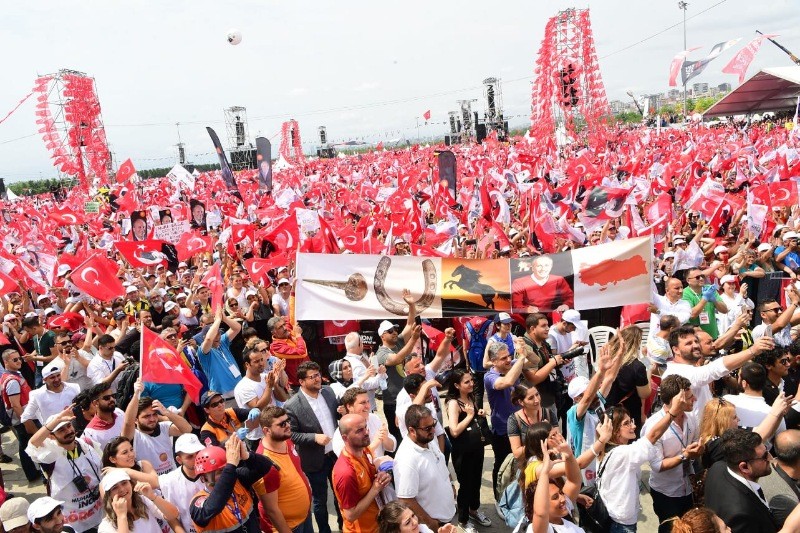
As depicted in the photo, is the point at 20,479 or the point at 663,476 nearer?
the point at 663,476

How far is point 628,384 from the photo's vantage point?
5199 mm

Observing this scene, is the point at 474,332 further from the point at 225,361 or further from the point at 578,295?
the point at 225,361

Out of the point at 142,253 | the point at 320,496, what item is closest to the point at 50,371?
the point at 320,496

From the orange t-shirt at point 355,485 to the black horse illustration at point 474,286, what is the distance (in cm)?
350

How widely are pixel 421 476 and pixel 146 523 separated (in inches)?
60.8

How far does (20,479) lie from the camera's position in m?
6.51

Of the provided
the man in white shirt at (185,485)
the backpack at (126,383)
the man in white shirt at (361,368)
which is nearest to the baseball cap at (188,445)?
the man in white shirt at (185,485)

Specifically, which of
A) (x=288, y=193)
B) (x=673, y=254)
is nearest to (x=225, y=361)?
Answer: (x=673, y=254)

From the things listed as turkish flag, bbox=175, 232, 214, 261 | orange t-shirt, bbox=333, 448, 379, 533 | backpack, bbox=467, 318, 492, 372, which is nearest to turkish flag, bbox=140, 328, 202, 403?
orange t-shirt, bbox=333, 448, 379, 533

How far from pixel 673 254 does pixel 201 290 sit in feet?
20.7

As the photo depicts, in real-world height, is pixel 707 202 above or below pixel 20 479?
above

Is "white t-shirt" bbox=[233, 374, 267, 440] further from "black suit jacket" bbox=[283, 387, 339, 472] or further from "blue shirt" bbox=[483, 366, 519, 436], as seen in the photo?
"blue shirt" bbox=[483, 366, 519, 436]

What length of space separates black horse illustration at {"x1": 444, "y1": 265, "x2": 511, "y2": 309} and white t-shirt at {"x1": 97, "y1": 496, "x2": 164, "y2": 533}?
412 centimetres

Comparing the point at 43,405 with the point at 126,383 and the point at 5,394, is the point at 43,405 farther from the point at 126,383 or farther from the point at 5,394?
the point at 5,394
